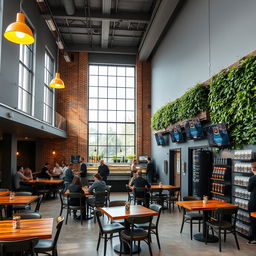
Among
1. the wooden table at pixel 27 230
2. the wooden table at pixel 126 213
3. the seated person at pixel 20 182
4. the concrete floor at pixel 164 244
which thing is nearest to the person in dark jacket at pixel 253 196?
the concrete floor at pixel 164 244

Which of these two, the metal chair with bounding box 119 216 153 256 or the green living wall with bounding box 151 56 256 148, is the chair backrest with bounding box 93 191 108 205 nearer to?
the metal chair with bounding box 119 216 153 256

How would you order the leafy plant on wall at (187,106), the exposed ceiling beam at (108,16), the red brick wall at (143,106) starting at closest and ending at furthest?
the leafy plant on wall at (187,106) → the exposed ceiling beam at (108,16) → the red brick wall at (143,106)

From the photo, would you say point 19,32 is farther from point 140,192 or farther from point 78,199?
point 140,192

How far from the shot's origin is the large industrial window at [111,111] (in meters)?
14.9

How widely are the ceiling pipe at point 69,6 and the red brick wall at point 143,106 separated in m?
5.35

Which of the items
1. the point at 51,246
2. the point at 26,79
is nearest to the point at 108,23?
the point at 26,79

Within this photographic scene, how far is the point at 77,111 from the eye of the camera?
47.8 ft

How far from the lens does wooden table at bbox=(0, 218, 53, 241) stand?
3.23m

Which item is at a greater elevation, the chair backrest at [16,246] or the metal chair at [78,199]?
the chair backrest at [16,246]

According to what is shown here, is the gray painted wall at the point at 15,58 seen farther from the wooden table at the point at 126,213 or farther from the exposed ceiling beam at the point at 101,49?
the wooden table at the point at 126,213

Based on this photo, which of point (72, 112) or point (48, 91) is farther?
point (72, 112)

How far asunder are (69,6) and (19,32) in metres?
6.65

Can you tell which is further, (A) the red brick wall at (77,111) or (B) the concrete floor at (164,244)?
(A) the red brick wall at (77,111)

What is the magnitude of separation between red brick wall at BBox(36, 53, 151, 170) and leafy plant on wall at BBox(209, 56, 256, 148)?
27.2 feet
